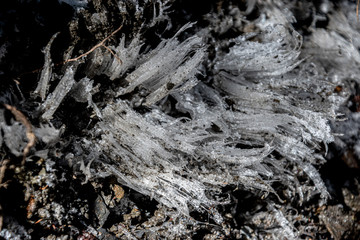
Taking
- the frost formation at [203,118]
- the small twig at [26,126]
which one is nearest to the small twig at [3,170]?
the small twig at [26,126]

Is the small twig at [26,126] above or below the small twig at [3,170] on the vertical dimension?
above

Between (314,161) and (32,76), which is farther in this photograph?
(314,161)

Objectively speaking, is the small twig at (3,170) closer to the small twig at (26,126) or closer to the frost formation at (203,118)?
the small twig at (26,126)

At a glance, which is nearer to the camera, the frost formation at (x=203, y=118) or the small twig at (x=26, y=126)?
the small twig at (x=26, y=126)

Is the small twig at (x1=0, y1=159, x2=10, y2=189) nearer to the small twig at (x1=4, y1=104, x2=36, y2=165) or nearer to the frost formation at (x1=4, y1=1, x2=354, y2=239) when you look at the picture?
the small twig at (x1=4, y1=104, x2=36, y2=165)

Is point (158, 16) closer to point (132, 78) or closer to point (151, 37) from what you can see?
point (151, 37)

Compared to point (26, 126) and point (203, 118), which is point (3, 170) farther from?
point (203, 118)

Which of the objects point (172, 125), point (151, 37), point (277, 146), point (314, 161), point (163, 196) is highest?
point (151, 37)

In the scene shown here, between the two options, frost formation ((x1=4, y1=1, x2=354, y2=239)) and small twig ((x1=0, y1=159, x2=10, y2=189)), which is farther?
frost formation ((x1=4, y1=1, x2=354, y2=239))

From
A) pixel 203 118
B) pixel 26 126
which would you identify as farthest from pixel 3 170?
pixel 203 118

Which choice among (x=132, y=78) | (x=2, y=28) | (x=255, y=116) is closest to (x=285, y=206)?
(x=255, y=116)

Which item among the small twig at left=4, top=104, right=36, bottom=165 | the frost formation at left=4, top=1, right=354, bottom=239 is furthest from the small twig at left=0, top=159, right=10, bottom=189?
the frost formation at left=4, top=1, right=354, bottom=239
